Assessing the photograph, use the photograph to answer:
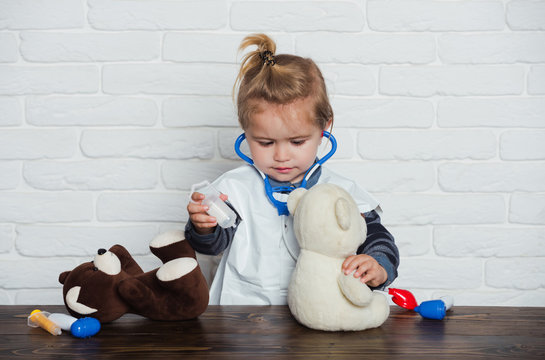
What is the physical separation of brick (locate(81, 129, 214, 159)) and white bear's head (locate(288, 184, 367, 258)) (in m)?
0.65

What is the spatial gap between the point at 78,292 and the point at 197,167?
0.65m

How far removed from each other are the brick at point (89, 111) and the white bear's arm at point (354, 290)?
838mm

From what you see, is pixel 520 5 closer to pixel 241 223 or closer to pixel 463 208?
pixel 463 208

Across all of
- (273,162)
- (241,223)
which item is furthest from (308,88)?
(241,223)

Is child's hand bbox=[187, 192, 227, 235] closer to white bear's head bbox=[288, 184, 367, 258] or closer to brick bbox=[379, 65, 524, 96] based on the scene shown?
white bear's head bbox=[288, 184, 367, 258]

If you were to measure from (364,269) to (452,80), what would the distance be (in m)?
0.81

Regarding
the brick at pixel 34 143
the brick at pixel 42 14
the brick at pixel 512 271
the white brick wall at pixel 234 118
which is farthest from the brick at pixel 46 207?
the brick at pixel 512 271

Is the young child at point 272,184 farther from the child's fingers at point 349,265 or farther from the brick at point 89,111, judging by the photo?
the brick at point 89,111

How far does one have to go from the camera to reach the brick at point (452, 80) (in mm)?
1515

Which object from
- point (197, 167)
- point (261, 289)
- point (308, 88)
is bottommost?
point (261, 289)

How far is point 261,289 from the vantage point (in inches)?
49.1

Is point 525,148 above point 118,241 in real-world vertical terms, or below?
above

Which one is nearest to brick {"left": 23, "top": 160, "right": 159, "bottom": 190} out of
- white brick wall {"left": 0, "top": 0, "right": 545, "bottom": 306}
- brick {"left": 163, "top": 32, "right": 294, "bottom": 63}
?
white brick wall {"left": 0, "top": 0, "right": 545, "bottom": 306}

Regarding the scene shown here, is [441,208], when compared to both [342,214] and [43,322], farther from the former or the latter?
[43,322]
